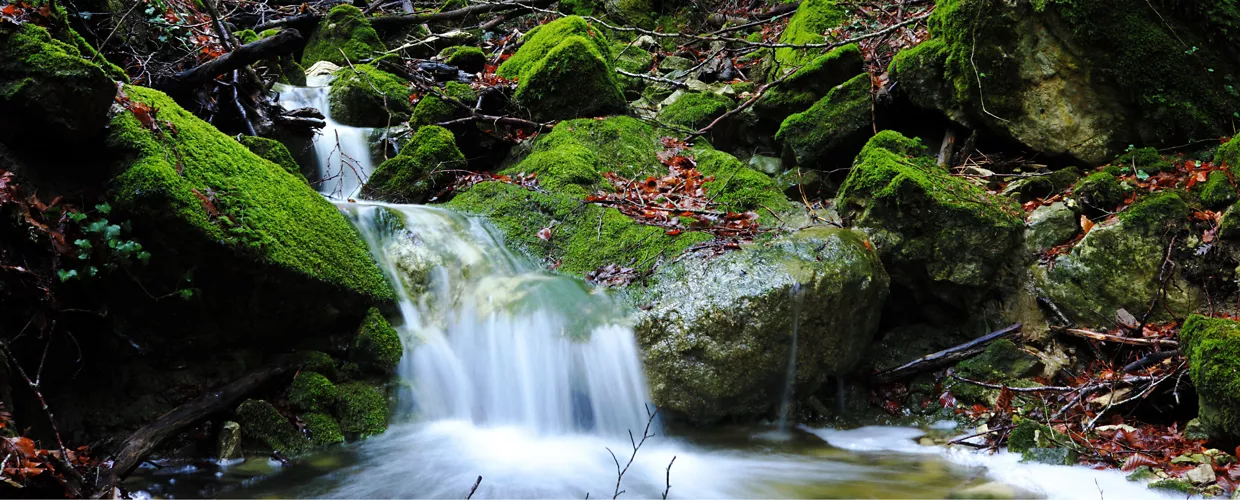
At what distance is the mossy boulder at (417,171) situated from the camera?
23.0 feet

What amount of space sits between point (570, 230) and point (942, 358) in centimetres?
330

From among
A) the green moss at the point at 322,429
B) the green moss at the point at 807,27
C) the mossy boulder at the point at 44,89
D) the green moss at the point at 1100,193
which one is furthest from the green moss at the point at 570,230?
the green moss at the point at 807,27

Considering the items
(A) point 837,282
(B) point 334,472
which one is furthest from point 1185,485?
(B) point 334,472

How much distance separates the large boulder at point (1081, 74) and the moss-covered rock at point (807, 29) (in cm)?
219

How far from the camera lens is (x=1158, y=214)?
4.99m

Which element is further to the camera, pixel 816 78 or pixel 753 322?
pixel 816 78

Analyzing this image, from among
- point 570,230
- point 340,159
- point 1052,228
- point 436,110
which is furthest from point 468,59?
point 1052,228

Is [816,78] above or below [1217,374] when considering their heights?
above

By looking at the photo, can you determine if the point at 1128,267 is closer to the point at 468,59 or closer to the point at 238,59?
the point at 238,59

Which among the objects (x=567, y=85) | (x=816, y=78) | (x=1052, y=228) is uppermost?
(x=567, y=85)

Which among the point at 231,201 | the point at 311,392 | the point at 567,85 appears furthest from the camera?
the point at 567,85

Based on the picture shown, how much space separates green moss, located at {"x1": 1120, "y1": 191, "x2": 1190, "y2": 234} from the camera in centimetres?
496

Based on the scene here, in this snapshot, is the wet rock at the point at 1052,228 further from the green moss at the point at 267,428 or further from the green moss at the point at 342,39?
the green moss at the point at 342,39

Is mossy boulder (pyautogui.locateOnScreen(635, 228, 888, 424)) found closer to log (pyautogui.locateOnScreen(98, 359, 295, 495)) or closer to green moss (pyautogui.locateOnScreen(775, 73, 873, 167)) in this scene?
green moss (pyautogui.locateOnScreen(775, 73, 873, 167))
